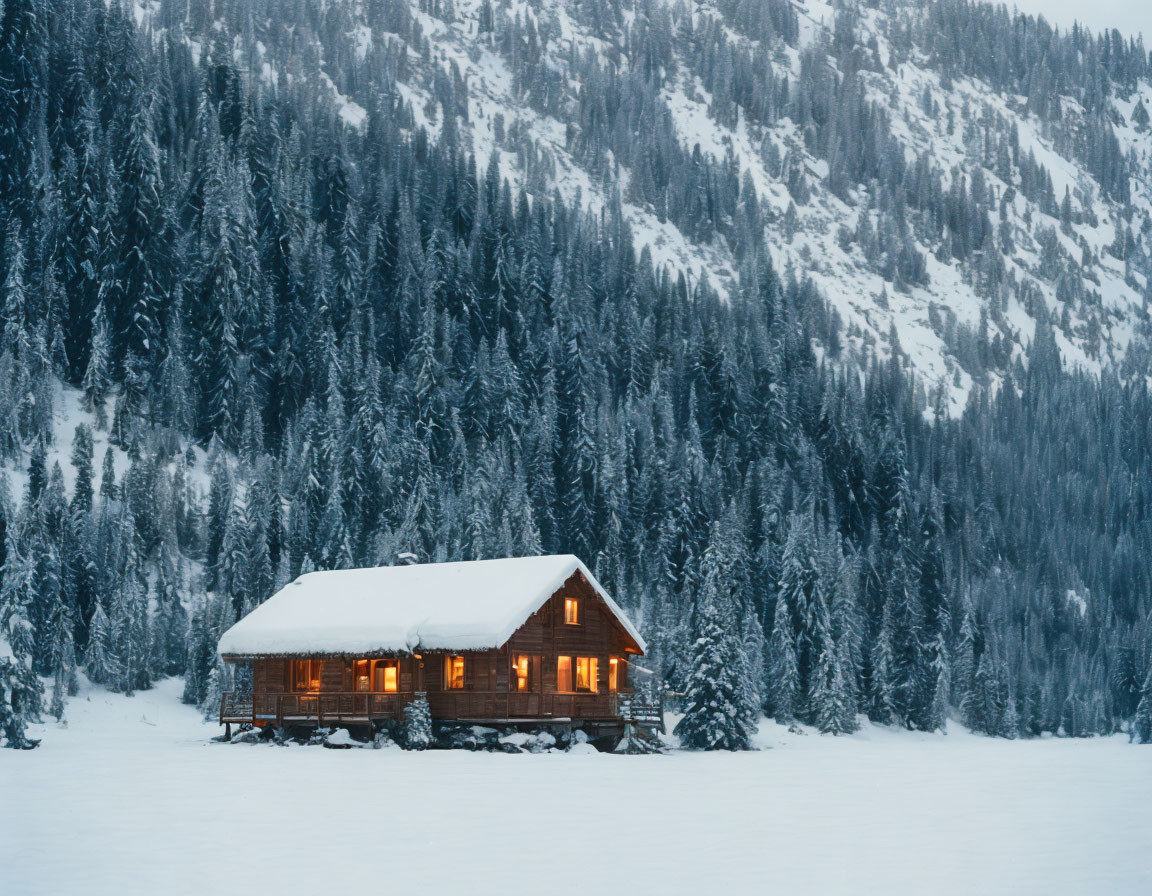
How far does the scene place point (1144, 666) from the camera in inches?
5084

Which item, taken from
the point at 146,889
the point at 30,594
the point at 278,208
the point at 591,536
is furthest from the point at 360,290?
the point at 146,889

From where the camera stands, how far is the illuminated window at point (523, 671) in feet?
159

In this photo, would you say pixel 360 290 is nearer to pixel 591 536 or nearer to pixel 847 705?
pixel 591 536

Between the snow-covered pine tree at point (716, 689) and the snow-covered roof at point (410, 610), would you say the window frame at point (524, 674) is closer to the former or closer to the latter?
the snow-covered roof at point (410, 610)

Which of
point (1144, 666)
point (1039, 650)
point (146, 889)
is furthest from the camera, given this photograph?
point (1039, 650)

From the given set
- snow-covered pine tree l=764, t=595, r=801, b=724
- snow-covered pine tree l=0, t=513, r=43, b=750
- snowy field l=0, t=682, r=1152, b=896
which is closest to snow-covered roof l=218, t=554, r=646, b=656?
snowy field l=0, t=682, r=1152, b=896

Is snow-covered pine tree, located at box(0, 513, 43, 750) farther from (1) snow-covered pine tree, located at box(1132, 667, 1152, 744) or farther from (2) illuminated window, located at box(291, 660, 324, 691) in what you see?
(1) snow-covered pine tree, located at box(1132, 667, 1152, 744)

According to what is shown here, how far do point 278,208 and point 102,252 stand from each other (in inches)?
823

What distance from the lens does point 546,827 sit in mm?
23203

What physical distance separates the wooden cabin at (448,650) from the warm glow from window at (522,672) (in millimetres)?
45

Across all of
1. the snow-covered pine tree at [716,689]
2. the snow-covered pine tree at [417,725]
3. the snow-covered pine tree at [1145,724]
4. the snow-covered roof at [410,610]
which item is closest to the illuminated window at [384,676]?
the snow-covered roof at [410,610]

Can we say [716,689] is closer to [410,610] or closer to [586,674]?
[586,674]

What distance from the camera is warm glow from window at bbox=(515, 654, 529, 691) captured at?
48.6m

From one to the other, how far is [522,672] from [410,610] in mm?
4849
